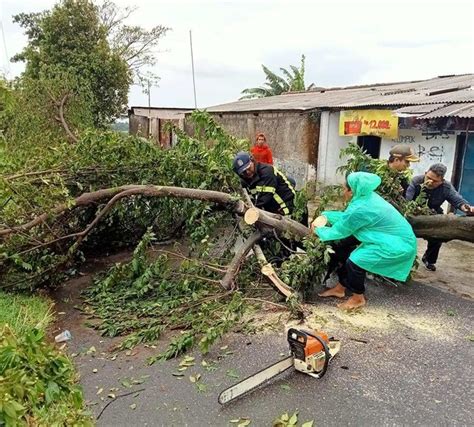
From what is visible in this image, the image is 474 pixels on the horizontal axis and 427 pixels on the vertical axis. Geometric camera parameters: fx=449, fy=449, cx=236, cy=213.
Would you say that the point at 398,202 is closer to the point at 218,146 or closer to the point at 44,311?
the point at 218,146

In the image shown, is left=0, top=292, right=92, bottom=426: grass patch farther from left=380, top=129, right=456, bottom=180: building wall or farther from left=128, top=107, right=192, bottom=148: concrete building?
left=128, top=107, right=192, bottom=148: concrete building

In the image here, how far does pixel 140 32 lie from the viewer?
2456 cm

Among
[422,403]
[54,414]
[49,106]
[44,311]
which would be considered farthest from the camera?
[49,106]

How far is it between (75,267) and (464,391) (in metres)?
4.76

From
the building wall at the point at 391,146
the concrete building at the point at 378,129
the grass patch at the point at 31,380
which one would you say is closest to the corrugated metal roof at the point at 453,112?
the concrete building at the point at 378,129

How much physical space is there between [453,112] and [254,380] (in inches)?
247

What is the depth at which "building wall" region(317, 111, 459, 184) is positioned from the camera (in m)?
8.47

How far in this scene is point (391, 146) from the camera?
9.83 metres

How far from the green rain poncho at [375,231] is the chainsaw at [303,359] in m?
1.14

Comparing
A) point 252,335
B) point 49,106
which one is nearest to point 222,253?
point 252,335

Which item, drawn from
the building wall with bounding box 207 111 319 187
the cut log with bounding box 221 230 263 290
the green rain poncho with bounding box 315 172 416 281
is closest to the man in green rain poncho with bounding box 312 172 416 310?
the green rain poncho with bounding box 315 172 416 281

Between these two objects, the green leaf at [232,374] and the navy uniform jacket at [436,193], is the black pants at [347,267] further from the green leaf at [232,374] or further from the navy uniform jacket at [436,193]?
the green leaf at [232,374]

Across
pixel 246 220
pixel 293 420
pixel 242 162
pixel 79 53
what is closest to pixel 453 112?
pixel 242 162

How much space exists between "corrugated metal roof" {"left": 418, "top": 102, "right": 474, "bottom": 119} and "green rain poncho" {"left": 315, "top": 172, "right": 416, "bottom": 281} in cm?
416
